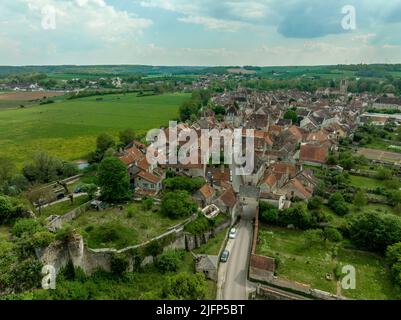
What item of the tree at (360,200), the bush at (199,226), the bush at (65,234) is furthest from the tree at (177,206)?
the tree at (360,200)

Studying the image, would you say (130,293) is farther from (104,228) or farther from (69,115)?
(69,115)

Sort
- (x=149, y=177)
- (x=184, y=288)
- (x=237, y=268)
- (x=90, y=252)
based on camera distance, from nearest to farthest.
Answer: (x=184, y=288) → (x=90, y=252) → (x=237, y=268) → (x=149, y=177)

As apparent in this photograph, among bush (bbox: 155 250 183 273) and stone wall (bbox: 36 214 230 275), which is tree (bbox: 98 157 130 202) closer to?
stone wall (bbox: 36 214 230 275)

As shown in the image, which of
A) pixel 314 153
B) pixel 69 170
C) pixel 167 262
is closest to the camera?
pixel 167 262

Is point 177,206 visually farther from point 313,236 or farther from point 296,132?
point 296,132

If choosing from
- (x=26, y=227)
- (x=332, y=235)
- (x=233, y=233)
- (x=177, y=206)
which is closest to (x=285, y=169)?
(x=332, y=235)

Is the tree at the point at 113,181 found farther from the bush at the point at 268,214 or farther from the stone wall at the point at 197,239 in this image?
the bush at the point at 268,214

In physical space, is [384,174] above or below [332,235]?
above
